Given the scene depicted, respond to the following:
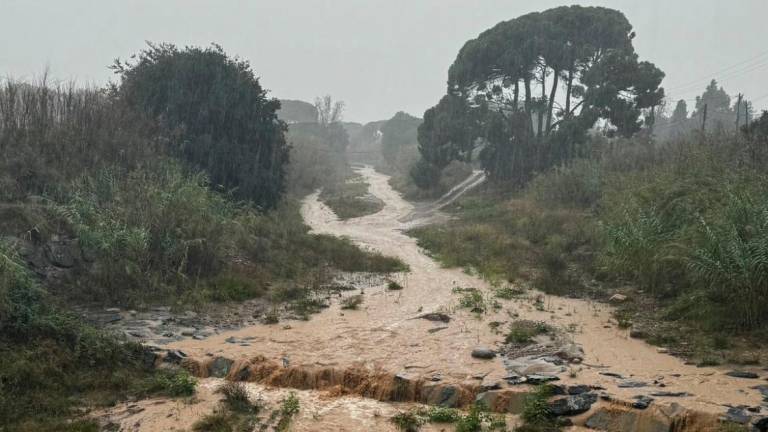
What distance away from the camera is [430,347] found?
9.66 m

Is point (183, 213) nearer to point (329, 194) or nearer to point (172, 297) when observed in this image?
point (172, 297)

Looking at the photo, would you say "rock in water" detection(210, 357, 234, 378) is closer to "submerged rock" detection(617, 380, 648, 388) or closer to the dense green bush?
"submerged rock" detection(617, 380, 648, 388)

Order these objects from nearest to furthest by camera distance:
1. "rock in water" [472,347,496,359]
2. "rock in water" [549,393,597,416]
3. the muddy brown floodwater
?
"rock in water" [549,393,597,416] → the muddy brown floodwater → "rock in water" [472,347,496,359]

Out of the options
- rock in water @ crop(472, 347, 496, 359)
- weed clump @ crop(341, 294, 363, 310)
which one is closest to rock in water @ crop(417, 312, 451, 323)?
weed clump @ crop(341, 294, 363, 310)

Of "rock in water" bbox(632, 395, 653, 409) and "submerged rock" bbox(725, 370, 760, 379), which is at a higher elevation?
"submerged rock" bbox(725, 370, 760, 379)

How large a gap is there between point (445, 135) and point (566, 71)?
809cm

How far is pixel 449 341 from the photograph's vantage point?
9.95 metres

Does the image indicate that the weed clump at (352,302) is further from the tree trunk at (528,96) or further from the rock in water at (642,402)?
the tree trunk at (528,96)

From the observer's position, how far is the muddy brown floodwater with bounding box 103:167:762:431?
7152 millimetres

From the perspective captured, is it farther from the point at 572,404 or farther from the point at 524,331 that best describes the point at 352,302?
the point at 572,404

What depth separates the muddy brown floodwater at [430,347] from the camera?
7152 millimetres

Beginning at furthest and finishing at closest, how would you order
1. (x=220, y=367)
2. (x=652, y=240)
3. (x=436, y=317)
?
(x=652, y=240) < (x=436, y=317) < (x=220, y=367)

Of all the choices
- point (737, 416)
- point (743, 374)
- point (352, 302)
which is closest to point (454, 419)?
point (737, 416)

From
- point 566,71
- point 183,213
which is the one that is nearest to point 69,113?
point 183,213
